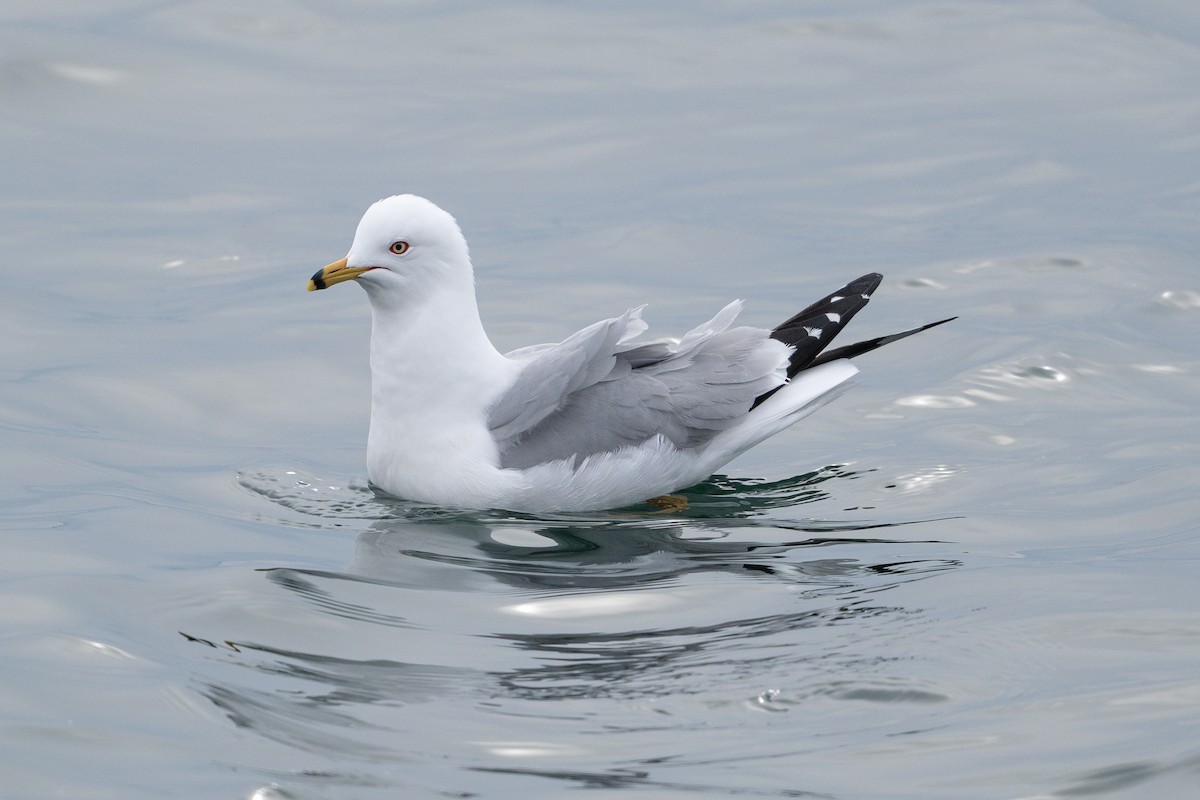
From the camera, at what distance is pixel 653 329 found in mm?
10336

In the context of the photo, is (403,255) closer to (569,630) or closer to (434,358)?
(434,358)

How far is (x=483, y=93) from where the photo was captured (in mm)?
14750

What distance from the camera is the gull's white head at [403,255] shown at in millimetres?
7570

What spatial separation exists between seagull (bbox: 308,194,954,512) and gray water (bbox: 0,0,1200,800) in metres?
0.19

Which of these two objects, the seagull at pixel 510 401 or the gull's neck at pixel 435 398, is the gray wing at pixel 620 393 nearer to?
the seagull at pixel 510 401

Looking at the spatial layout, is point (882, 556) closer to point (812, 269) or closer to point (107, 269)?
point (812, 269)

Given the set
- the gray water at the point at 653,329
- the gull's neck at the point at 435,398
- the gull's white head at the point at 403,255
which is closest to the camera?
the gray water at the point at 653,329

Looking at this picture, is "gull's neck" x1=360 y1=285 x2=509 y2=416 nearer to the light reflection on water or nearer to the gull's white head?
the gull's white head

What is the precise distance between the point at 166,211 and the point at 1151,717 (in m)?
9.18

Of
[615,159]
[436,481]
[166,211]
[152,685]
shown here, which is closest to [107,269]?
[166,211]

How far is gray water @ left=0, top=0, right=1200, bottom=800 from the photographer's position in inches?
202

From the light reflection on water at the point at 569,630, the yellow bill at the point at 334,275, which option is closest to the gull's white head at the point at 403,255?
the yellow bill at the point at 334,275

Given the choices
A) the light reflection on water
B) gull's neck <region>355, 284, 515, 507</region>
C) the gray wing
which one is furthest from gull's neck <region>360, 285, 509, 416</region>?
the light reflection on water

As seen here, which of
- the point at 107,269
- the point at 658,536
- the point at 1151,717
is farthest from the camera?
the point at 107,269
